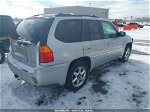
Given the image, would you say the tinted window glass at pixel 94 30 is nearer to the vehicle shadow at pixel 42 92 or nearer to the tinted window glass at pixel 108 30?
the tinted window glass at pixel 108 30

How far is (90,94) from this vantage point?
393cm

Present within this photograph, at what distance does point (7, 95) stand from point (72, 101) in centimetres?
166

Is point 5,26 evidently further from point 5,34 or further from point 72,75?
point 72,75

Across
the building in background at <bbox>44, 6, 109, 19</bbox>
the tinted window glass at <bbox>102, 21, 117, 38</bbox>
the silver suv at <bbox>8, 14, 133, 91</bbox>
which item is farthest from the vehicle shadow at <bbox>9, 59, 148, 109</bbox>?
the building in background at <bbox>44, 6, 109, 19</bbox>

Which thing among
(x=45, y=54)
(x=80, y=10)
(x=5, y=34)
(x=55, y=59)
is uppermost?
(x=80, y=10)

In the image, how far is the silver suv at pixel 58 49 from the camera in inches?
123

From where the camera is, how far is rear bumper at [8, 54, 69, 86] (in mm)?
3141

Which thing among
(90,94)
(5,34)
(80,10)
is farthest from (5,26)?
(80,10)

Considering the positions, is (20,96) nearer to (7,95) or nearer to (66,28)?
(7,95)

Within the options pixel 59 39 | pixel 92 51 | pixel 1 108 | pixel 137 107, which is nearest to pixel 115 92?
pixel 137 107

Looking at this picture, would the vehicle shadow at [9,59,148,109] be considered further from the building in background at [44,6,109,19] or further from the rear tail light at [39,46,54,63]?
the building in background at [44,6,109,19]

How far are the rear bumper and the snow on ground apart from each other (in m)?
0.55

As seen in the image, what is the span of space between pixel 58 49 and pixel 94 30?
5.19 feet

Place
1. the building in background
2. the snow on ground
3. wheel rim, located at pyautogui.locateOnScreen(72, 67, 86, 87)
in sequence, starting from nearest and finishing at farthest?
1. the snow on ground
2. wheel rim, located at pyautogui.locateOnScreen(72, 67, 86, 87)
3. the building in background
